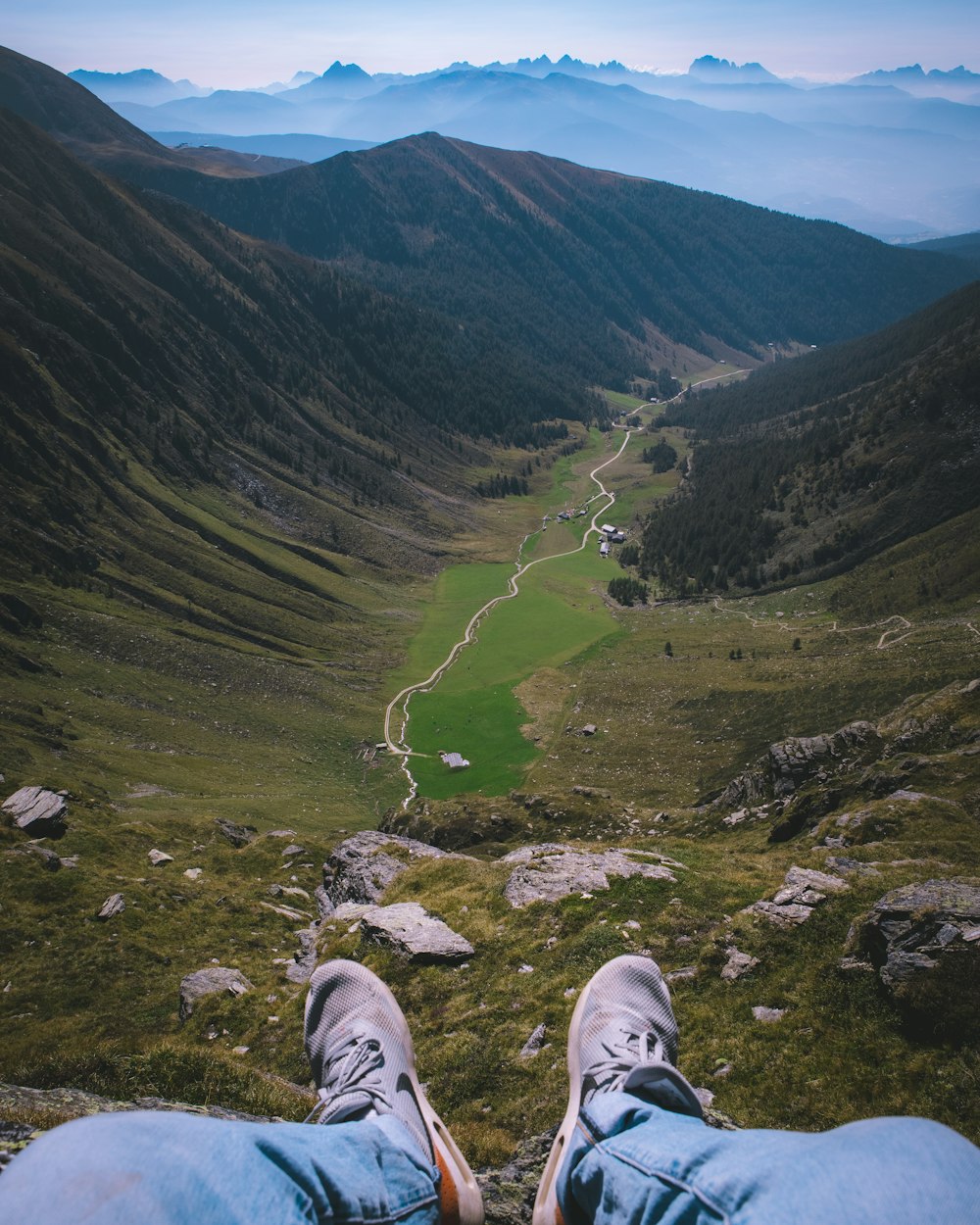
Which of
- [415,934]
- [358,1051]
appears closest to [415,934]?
[415,934]

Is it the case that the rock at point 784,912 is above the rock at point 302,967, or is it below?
above

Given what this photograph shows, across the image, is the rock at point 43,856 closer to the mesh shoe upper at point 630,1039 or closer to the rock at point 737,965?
the rock at point 737,965

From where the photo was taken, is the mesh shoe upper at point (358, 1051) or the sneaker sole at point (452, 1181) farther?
the mesh shoe upper at point (358, 1051)

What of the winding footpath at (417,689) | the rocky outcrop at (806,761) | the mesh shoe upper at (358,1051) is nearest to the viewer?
the mesh shoe upper at (358,1051)

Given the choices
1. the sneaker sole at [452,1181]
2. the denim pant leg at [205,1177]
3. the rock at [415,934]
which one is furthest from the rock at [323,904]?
the denim pant leg at [205,1177]

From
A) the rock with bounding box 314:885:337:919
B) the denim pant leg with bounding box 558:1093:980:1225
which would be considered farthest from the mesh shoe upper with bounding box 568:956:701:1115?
the rock with bounding box 314:885:337:919

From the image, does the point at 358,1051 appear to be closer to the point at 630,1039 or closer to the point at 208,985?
the point at 630,1039
